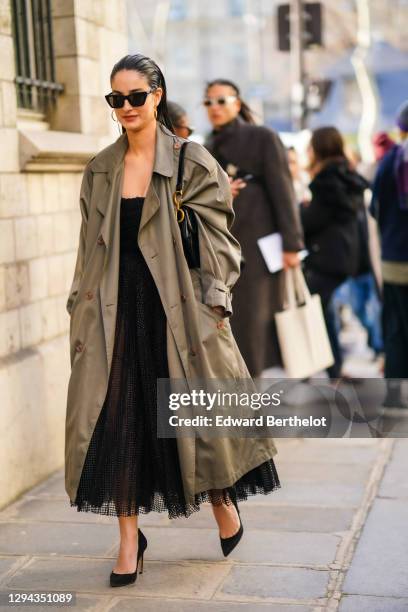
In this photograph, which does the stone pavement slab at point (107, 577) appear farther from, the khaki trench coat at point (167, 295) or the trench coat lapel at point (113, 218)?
the trench coat lapel at point (113, 218)

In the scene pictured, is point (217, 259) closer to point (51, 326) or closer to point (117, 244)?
point (117, 244)

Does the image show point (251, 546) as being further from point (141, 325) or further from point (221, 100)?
point (221, 100)

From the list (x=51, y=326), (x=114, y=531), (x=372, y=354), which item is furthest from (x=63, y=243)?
(x=372, y=354)

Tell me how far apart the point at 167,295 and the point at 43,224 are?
7.27 ft

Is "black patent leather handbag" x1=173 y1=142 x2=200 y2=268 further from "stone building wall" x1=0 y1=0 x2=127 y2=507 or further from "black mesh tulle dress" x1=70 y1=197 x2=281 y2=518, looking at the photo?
"stone building wall" x1=0 y1=0 x2=127 y2=507

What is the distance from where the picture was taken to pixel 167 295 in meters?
4.38

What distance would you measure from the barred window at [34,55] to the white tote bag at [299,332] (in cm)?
186

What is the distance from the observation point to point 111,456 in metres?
4.42

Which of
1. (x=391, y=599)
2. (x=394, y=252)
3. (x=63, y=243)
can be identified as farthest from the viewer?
(x=394, y=252)

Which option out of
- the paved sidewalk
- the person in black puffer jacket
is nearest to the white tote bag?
the paved sidewalk

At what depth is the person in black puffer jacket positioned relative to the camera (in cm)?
827

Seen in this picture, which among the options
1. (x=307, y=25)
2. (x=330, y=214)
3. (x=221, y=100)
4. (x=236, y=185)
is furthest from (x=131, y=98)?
(x=307, y=25)

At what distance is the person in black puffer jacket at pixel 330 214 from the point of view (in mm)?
8273

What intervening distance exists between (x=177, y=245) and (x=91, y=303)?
41 cm
